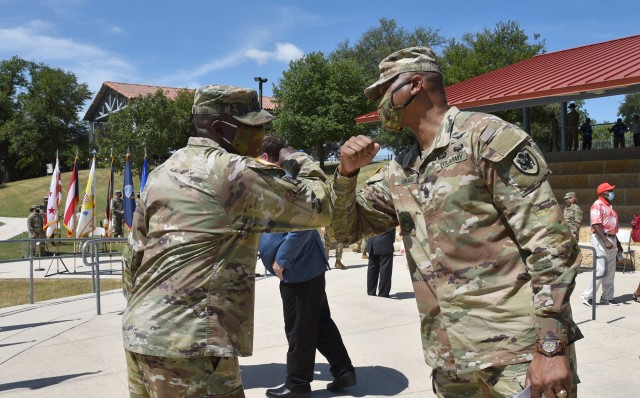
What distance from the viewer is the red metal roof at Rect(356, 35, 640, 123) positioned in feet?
41.7

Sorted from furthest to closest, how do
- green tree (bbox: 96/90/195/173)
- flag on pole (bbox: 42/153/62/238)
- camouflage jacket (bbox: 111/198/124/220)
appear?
green tree (bbox: 96/90/195/173) < camouflage jacket (bbox: 111/198/124/220) < flag on pole (bbox: 42/153/62/238)

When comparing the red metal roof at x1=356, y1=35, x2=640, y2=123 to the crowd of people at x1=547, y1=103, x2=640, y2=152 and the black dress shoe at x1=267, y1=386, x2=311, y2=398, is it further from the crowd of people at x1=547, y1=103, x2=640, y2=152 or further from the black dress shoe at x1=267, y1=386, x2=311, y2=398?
the black dress shoe at x1=267, y1=386, x2=311, y2=398

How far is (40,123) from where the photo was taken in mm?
54188

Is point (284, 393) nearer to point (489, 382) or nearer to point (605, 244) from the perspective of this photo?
point (489, 382)

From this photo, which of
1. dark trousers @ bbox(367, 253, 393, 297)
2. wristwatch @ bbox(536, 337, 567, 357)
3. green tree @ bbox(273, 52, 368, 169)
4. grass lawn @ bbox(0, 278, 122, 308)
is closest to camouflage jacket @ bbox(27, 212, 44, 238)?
grass lawn @ bbox(0, 278, 122, 308)

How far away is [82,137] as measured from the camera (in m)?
60.0

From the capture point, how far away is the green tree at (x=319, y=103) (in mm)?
51250

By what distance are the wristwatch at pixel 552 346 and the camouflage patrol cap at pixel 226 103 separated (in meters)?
1.43

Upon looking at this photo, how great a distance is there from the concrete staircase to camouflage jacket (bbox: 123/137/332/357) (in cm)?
1542

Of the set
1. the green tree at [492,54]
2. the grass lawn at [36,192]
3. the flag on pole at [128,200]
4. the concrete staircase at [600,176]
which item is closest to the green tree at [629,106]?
the green tree at [492,54]

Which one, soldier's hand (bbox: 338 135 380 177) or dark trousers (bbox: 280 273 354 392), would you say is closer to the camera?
soldier's hand (bbox: 338 135 380 177)

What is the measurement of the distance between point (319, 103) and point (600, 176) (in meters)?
36.5

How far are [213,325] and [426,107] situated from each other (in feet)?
4.23

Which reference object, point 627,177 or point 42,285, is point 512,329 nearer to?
point 42,285
